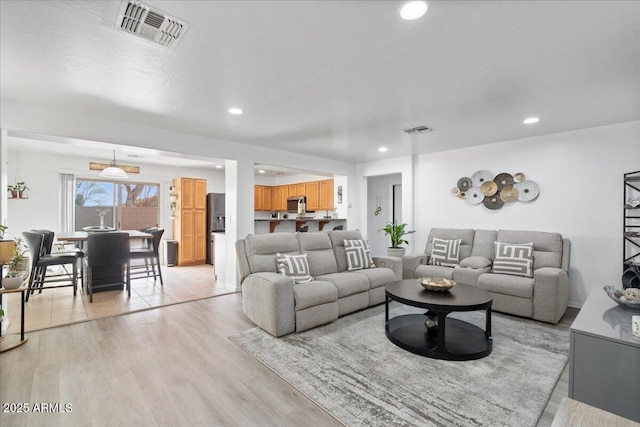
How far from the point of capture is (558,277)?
129 inches

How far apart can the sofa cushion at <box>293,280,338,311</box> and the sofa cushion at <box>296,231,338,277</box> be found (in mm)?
464

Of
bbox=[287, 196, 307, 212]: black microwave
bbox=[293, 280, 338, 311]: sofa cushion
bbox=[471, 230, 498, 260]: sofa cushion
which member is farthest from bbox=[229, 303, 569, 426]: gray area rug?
bbox=[287, 196, 307, 212]: black microwave

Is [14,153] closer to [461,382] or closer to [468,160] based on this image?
[461,382]

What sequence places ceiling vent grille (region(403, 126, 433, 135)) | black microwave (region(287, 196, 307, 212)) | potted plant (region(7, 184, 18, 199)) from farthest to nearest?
black microwave (region(287, 196, 307, 212))
potted plant (region(7, 184, 18, 199))
ceiling vent grille (region(403, 126, 433, 135))

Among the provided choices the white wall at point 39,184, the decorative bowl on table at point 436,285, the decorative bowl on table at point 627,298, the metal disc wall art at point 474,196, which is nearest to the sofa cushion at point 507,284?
the decorative bowl on table at point 436,285

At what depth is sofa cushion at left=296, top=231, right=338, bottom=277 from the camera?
3.76 metres

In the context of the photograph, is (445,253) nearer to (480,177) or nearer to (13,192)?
(480,177)

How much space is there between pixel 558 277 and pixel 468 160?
2.41 meters

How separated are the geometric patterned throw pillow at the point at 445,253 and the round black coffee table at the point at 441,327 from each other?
1428 mm

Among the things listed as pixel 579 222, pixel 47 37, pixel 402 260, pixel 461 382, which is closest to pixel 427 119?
pixel 402 260

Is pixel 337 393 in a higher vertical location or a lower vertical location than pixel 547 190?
lower

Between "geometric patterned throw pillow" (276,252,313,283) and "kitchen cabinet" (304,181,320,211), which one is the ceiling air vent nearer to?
"geometric patterned throw pillow" (276,252,313,283)

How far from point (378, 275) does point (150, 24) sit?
11.1 ft

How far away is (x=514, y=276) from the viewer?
374 centimetres
